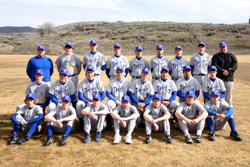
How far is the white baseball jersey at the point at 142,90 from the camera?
5.75 meters

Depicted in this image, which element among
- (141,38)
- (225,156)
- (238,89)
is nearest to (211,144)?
(225,156)

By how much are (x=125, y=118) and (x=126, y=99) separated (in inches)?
17.9

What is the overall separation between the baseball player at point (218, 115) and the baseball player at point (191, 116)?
0.26m

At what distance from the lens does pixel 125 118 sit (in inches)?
199

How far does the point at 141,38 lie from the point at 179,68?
50.3 m

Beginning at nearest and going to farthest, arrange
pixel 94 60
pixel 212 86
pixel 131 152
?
pixel 131 152, pixel 212 86, pixel 94 60

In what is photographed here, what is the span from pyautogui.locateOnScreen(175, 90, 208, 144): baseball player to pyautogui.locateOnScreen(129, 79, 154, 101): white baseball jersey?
94 cm

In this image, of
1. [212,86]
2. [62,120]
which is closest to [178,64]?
[212,86]

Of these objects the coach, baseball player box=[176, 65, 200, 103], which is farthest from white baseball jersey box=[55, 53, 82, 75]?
the coach

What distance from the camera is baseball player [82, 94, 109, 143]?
5.03 m

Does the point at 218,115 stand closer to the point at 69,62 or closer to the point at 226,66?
the point at 226,66

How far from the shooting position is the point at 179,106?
527cm

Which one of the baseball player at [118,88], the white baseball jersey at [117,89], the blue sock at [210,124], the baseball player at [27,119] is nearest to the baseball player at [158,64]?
the baseball player at [118,88]

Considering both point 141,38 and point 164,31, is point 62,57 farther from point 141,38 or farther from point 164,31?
point 164,31
